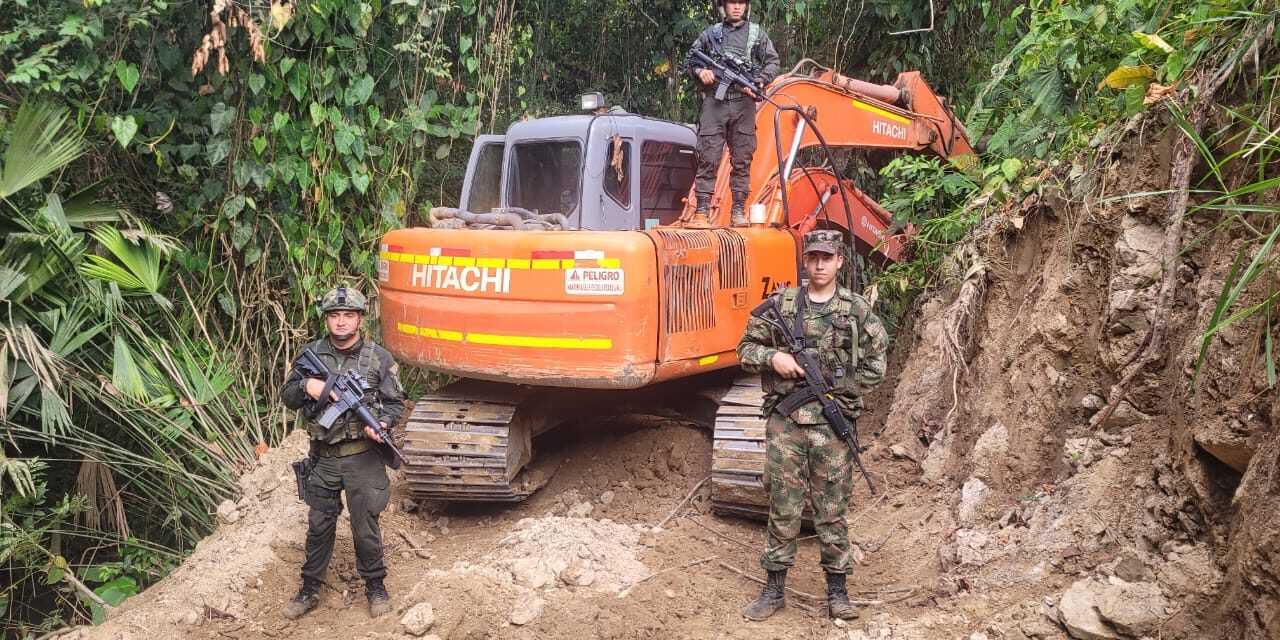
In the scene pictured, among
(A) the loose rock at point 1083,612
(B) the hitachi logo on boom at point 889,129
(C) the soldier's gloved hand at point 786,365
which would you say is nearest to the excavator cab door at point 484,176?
(B) the hitachi logo on boom at point 889,129

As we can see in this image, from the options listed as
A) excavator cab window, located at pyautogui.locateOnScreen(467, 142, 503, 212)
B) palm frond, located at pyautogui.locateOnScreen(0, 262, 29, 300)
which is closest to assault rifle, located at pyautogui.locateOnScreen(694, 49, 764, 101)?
excavator cab window, located at pyautogui.locateOnScreen(467, 142, 503, 212)

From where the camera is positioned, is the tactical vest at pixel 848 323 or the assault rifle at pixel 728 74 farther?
the assault rifle at pixel 728 74

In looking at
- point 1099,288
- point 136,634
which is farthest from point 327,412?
point 1099,288

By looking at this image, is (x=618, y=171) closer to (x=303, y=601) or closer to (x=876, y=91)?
(x=876, y=91)

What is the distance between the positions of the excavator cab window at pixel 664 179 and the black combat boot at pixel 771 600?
2.35 meters

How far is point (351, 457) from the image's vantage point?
4.76 metres

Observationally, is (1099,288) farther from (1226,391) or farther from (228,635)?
(228,635)

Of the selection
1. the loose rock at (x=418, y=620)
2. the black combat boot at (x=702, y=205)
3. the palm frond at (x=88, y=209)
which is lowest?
the loose rock at (x=418, y=620)

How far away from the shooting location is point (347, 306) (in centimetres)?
468

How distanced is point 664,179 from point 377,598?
3.06 metres

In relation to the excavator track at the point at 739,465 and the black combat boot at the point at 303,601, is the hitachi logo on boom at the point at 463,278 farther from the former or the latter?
the black combat boot at the point at 303,601

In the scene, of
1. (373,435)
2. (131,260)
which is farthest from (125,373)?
(373,435)

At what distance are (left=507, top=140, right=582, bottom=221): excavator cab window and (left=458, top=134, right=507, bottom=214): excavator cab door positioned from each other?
0.64 feet

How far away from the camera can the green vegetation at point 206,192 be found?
6301 millimetres
